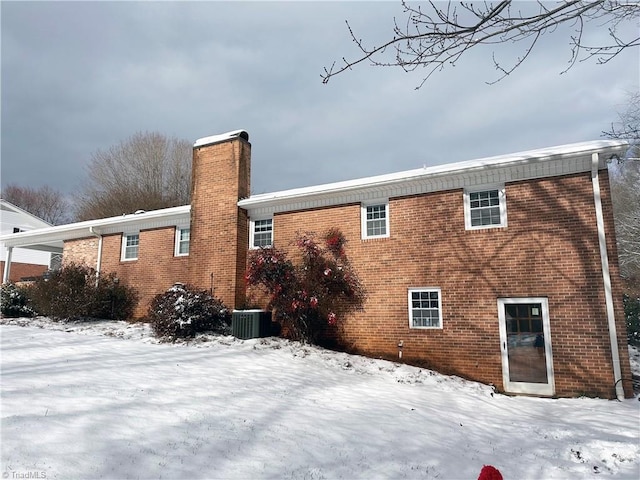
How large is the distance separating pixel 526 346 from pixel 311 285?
17.0 feet

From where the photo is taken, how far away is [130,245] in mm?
14953

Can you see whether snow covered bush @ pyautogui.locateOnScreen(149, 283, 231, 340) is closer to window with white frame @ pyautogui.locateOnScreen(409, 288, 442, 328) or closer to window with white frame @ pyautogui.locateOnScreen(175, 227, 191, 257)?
window with white frame @ pyautogui.locateOnScreen(175, 227, 191, 257)

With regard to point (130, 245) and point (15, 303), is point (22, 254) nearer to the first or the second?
point (15, 303)

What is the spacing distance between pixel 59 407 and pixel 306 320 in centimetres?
646

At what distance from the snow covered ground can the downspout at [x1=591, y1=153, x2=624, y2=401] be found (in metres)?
0.55

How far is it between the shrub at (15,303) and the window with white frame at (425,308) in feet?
41.4

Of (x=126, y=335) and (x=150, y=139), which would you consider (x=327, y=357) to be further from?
(x=150, y=139)

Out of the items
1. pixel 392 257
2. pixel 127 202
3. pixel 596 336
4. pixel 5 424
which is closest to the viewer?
pixel 5 424

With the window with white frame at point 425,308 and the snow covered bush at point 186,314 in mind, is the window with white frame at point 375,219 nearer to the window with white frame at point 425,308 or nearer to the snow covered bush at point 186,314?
the window with white frame at point 425,308

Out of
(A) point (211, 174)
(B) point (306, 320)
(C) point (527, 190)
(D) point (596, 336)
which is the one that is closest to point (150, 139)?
(A) point (211, 174)

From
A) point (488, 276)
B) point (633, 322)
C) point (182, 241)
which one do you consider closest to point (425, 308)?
point (488, 276)

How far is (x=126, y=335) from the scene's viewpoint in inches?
426

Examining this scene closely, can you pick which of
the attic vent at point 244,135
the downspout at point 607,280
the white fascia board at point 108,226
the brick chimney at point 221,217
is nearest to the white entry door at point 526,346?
the downspout at point 607,280

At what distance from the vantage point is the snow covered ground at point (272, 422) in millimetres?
3939
